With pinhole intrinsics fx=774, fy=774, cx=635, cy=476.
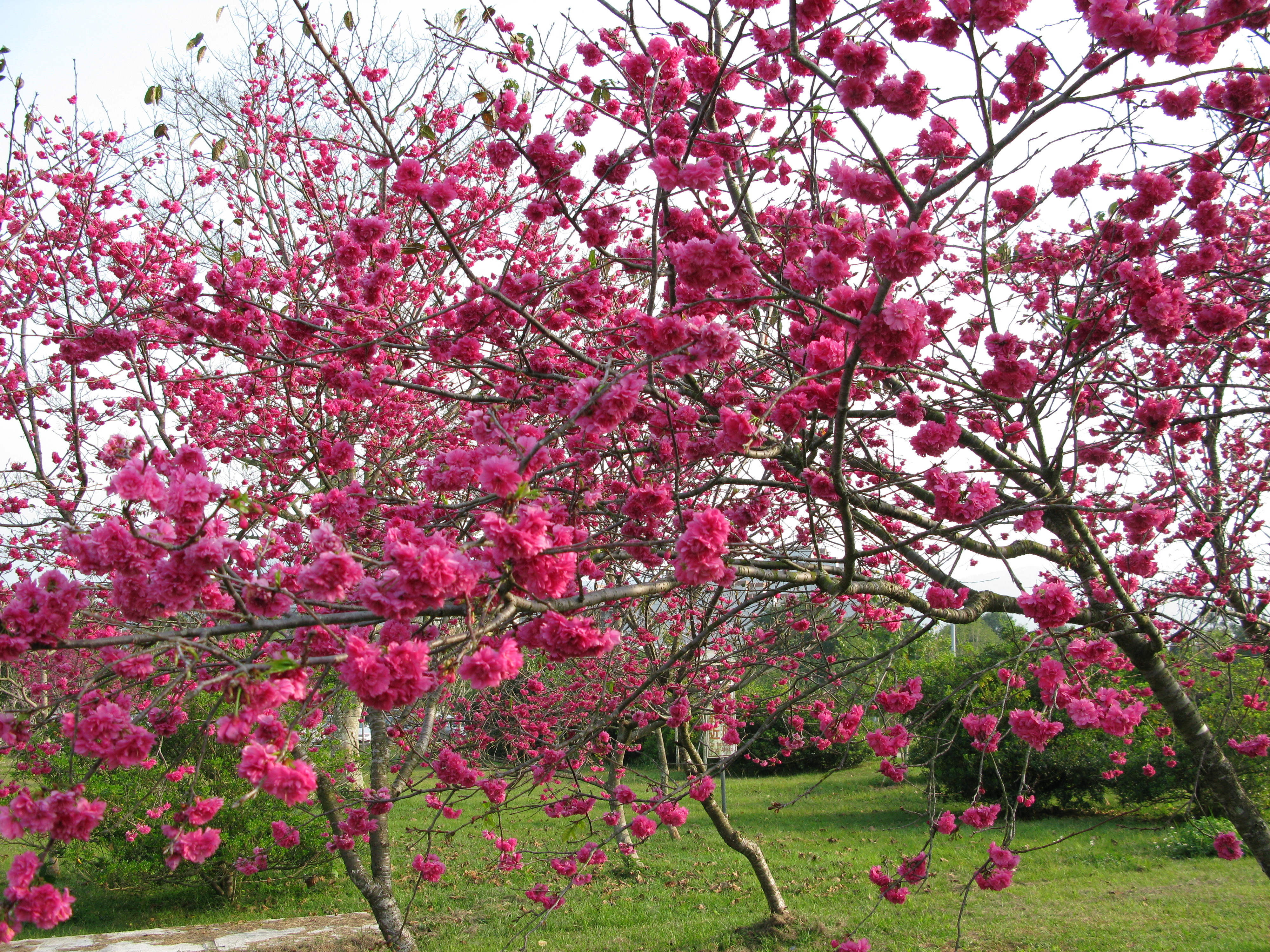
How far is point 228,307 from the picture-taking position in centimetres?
363

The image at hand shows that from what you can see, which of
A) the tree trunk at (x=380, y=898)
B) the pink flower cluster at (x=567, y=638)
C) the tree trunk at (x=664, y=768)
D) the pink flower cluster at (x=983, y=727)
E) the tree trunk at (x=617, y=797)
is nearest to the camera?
the pink flower cluster at (x=567, y=638)

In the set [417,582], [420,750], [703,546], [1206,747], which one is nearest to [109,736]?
[417,582]

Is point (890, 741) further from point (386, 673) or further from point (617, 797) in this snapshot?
point (386, 673)

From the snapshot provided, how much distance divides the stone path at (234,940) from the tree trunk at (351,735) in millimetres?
1189

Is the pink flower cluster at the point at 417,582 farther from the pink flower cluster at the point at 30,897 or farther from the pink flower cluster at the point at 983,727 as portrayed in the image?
the pink flower cluster at the point at 983,727

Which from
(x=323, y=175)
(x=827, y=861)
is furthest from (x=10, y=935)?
(x=827, y=861)

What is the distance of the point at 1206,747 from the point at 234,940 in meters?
7.34

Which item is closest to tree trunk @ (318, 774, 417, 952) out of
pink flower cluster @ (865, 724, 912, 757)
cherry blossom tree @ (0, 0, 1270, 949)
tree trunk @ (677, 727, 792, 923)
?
cherry blossom tree @ (0, 0, 1270, 949)

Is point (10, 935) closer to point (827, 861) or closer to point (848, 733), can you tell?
point (848, 733)

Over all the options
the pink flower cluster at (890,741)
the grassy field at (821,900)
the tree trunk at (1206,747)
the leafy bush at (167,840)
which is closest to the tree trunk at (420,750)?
the grassy field at (821,900)

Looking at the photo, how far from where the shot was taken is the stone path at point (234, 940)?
626 centimetres

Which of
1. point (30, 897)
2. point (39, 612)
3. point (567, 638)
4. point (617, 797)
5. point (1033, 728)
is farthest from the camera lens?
point (617, 797)

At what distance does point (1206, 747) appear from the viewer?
3361 millimetres

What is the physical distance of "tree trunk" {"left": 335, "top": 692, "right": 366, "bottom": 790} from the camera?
777 centimetres
